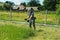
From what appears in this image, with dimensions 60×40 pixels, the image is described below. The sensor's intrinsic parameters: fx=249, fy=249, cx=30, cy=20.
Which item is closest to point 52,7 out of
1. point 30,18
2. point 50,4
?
point 50,4

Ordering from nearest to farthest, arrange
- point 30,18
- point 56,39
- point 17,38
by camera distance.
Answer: point 17,38
point 56,39
point 30,18

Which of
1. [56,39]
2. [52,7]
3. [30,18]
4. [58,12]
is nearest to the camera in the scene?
[56,39]

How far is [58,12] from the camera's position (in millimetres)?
25891

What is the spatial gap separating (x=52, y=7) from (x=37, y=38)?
6146 centimetres

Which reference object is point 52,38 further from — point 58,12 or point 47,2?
point 47,2

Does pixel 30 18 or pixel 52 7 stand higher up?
pixel 30 18

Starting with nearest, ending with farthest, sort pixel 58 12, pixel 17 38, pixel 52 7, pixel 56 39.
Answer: pixel 17 38 → pixel 56 39 → pixel 58 12 → pixel 52 7

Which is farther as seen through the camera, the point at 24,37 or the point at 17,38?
A: the point at 24,37

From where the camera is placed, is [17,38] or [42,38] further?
[42,38]

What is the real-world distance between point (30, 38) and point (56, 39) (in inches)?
52.8

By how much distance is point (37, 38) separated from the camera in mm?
12914

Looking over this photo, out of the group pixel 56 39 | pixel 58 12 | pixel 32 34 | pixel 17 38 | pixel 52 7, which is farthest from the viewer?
pixel 52 7

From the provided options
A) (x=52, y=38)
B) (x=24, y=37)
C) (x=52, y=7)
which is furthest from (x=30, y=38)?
(x=52, y=7)

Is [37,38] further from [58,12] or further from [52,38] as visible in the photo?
[58,12]
